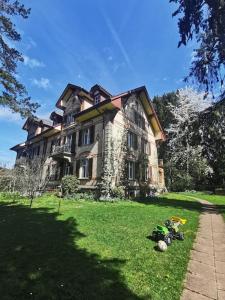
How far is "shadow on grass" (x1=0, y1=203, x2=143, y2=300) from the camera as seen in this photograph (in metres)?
3.83

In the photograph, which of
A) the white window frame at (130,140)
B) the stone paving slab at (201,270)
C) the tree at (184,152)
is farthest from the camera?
the tree at (184,152)

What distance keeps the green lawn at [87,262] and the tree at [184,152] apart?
2618 centimetres

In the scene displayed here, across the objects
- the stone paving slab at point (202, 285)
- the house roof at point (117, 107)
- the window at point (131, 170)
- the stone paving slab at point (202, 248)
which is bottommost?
the stone paving slab at point (202, 285)

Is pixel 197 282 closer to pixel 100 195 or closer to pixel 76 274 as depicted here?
pixel 76 274

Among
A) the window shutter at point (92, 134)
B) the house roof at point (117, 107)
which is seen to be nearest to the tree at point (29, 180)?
the window shutter at point (92, 134)

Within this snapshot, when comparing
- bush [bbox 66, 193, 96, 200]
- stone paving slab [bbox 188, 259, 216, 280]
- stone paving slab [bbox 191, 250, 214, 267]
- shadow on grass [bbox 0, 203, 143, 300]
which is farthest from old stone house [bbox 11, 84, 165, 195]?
stone paving slab [bbox 188, 259, 216, 280]

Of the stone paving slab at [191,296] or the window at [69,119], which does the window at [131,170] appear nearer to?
the window at [69,119]

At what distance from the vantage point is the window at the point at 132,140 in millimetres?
21697

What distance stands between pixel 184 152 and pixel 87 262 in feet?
102

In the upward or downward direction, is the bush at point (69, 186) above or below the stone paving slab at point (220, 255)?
above

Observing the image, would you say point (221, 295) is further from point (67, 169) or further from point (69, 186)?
point (67, 169)

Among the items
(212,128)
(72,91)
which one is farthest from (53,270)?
(72,91)

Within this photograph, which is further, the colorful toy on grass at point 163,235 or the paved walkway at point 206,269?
the colorful toy on grass at point 163,235

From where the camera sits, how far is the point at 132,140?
73.7 feet
